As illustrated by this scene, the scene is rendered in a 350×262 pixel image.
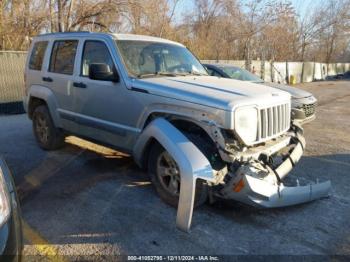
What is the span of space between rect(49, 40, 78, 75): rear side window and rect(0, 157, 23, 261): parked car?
3479mm

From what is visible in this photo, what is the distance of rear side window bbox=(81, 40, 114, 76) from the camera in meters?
5.02

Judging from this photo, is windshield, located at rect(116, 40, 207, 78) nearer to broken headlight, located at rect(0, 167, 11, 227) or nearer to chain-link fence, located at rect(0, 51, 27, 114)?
broken headlight, located at rect(0, 167, 11, 227)

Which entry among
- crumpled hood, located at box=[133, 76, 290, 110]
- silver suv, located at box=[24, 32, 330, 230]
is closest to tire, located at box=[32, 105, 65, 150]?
silver suv, located at box=[24, 32, 330, 230]

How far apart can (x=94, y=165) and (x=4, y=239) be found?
146 inches

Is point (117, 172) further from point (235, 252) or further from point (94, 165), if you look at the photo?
point (235, 252)

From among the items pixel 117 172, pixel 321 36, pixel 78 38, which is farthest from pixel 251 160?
pixel 321 36

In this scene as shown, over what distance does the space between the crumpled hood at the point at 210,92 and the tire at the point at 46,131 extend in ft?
8.01

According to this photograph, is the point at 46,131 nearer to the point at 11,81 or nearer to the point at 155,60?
the point at 155,60

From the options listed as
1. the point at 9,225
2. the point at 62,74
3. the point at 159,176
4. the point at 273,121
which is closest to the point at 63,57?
the point at 62,74

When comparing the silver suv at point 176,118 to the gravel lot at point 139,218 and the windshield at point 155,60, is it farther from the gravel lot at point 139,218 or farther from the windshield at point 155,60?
the gravel lot at point 139,218

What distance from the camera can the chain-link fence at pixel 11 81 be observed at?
11664 millimetres

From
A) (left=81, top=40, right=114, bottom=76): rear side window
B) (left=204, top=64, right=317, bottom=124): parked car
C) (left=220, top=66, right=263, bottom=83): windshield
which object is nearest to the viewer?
(left=81, top=40, right=114, bottom=76): rear side window

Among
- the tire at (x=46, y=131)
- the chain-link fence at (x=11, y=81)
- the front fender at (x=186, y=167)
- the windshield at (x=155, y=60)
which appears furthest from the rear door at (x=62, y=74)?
the chain-link fence at (x=11, y=81)

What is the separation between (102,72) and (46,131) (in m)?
2.40
